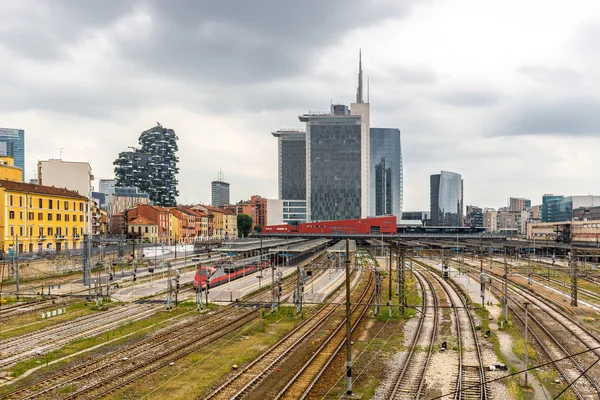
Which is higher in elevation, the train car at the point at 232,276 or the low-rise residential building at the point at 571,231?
the low-rise residential building at the point at 571,231

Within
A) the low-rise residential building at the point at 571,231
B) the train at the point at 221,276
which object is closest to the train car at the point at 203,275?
the train at the point at 221,276

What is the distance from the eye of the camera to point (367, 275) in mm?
67500

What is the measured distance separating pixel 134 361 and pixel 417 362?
14.8 m

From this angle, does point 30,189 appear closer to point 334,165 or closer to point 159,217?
point 159,217

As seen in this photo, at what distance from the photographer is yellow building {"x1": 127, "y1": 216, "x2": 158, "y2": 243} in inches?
4417

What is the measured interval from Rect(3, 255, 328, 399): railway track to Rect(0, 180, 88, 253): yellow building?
42723mm

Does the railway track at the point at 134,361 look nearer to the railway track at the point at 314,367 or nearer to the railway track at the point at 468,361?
the railway track at the point at 314,367

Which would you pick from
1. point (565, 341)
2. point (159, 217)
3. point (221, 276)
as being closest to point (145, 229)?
point (159, 217)

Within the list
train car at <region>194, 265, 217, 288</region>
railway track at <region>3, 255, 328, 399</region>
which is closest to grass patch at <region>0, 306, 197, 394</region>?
railway track at <region>3, 255, 328, 399</region>

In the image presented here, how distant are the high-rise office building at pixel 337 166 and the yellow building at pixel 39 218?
95.5 metres

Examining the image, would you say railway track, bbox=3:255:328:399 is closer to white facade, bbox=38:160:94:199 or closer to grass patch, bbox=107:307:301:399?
grass patch, bbox=107:307:301:399

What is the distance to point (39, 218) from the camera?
7012 centimetres

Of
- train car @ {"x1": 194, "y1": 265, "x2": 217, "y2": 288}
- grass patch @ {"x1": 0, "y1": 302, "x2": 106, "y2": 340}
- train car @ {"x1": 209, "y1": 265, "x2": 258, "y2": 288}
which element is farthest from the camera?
train car @ {"x1": 209, "y1": 265, "x2": 258, "y2": 288}

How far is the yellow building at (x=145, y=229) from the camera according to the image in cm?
11219
